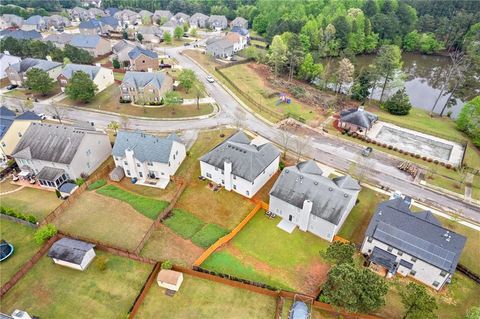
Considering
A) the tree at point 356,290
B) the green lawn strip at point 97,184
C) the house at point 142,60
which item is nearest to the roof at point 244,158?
the green lawn strip at point 97,184

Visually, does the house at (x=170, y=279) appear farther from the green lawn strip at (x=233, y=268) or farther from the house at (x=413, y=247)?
the house at (x=413, y=247)

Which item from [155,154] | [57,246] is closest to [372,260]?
[155,154]

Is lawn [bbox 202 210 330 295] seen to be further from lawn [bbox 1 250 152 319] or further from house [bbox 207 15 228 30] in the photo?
house [bbox 207 15 228 30]

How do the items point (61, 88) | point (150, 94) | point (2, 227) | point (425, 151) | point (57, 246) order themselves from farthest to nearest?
point (61, 88) < point (150, 94) < point (425, 151) < point (2, 227) < point (57, 246)

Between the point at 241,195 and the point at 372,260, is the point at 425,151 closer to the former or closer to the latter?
the point at 372,260

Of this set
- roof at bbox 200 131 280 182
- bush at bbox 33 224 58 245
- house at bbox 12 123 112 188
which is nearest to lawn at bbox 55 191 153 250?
bush at bbox 33 224 58 245

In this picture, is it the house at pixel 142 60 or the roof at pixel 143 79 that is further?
the house at pixel 142 60

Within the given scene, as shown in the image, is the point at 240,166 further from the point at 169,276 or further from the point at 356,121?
the point at 356,121
